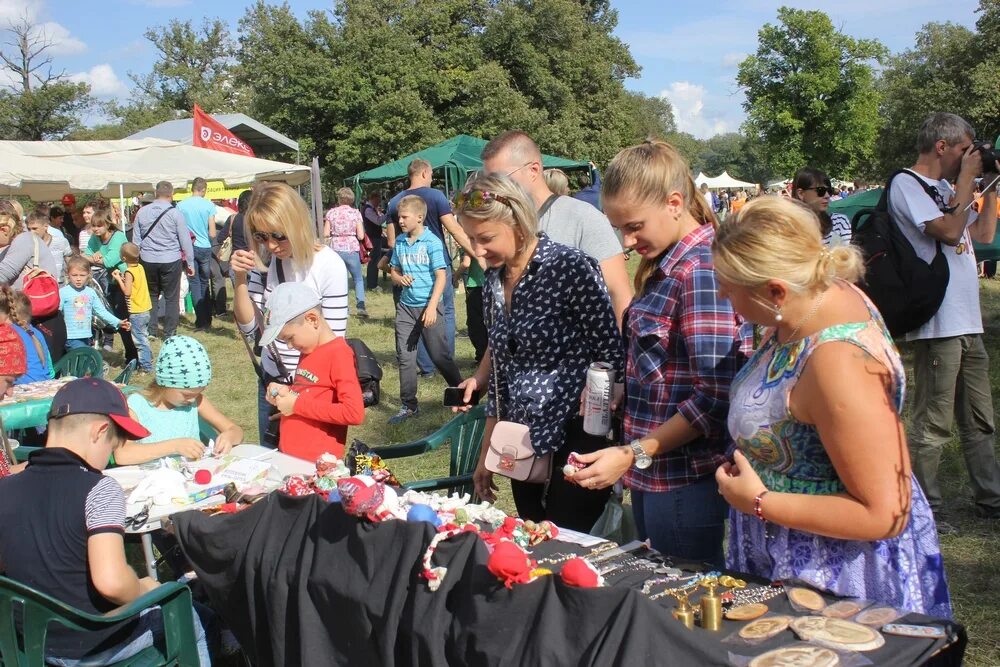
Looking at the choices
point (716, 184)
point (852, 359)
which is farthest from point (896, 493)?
point (716, 184)

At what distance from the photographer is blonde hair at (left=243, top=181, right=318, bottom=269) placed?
3.55 m

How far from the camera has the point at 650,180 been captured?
2.15 m

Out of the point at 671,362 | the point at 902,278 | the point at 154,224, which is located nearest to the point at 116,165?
the point at 154,224

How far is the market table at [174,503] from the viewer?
2.74 m

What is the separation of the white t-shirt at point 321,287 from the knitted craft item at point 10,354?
139cm

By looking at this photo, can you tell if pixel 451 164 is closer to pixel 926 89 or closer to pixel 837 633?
pixel 837 633

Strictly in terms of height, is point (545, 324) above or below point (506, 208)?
below

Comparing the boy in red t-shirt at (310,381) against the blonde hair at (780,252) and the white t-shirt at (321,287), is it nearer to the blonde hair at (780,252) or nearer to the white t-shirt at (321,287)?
the white t-shirt at (321,287)

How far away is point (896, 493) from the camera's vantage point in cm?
157

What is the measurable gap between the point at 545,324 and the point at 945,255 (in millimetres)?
2115

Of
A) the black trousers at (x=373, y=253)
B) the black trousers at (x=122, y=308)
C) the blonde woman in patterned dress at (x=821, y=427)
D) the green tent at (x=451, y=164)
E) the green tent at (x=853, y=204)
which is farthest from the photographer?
the green tent at (x=451, y=164)

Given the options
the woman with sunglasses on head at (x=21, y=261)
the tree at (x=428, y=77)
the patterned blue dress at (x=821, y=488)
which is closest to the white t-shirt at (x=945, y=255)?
the patterned blue dress at (x=821, y=488)

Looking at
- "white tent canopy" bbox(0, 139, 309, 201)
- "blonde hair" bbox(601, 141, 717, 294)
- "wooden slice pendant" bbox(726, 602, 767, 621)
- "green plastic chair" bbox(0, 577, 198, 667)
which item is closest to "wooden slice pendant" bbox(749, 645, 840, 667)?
"wooden slice pendant" bbox(726, 602, 767, 621)

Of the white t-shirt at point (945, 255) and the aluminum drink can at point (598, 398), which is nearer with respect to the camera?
the aluminum drink can at point (598, 398)
